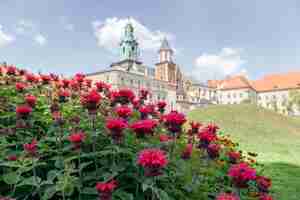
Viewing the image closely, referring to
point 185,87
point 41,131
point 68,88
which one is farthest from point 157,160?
point 185,87

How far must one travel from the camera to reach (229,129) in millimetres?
24734

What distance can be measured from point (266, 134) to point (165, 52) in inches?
2347

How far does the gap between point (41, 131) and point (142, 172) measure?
1.40m

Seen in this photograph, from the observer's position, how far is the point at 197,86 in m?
89.3

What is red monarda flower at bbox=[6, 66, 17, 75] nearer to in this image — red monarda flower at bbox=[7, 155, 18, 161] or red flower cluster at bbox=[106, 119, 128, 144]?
red monarda flower at bbox=[7, 155, 18, 161]

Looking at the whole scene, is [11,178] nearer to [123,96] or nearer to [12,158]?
[12,158]

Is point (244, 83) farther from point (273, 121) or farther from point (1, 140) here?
point (1, 140)

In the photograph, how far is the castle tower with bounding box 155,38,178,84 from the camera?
7825cm

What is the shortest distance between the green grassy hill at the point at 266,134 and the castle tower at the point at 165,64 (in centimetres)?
4338

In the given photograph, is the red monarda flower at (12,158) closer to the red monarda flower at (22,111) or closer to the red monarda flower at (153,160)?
the red monarda flower at (22,111)

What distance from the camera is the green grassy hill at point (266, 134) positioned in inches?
327

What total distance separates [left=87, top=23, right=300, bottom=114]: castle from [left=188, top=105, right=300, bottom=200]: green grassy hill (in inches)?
1312

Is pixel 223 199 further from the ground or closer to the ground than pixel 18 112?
closer to the ground

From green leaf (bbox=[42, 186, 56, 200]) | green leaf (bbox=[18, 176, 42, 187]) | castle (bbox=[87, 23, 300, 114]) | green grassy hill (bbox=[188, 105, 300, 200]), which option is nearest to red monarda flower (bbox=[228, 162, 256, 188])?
green leaf (bbox=[42, 186, 56, 200])
